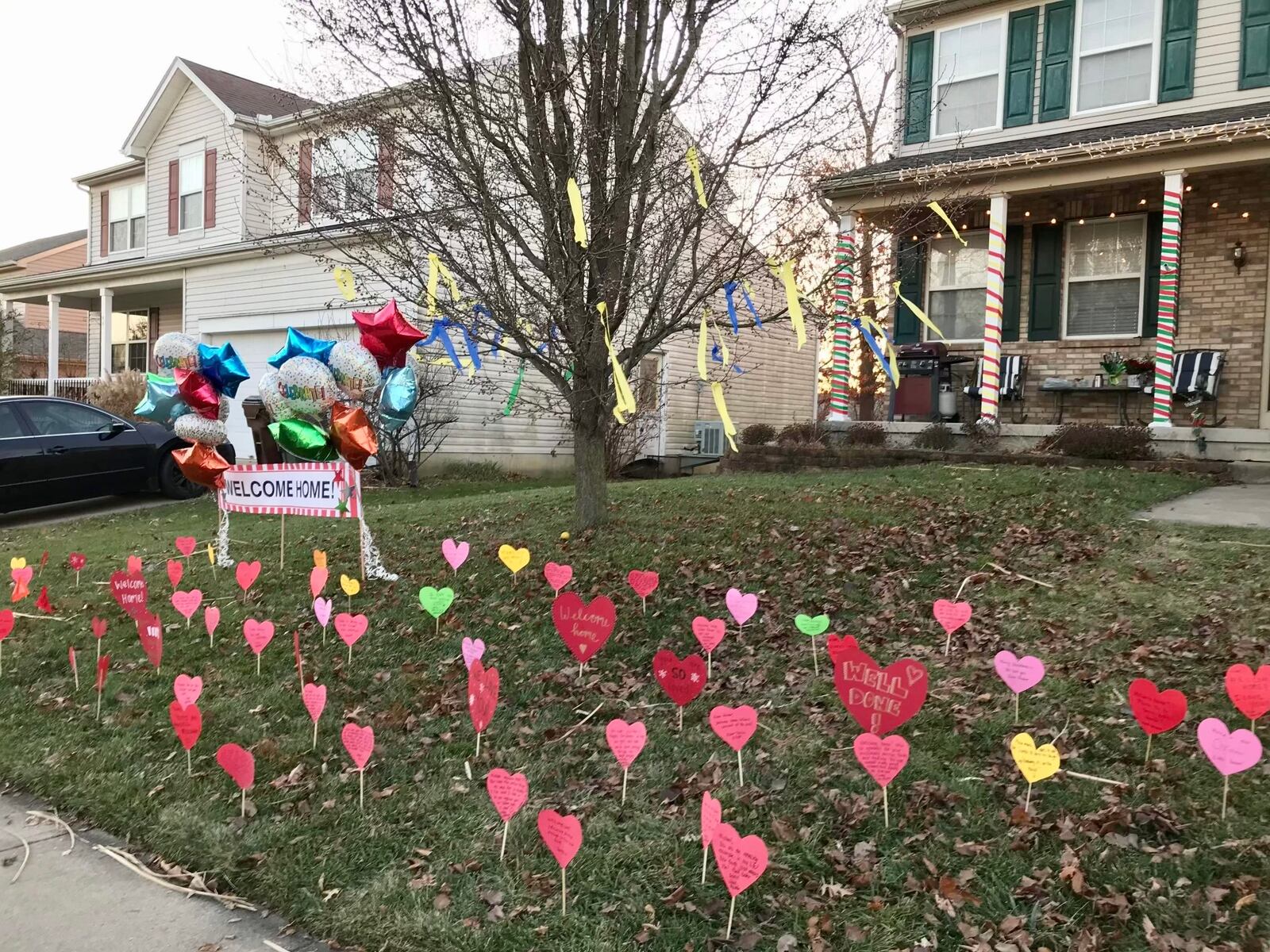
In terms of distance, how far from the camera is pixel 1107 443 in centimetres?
975

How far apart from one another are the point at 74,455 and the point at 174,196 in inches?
439

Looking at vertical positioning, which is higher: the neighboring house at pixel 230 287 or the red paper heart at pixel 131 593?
the neighboring house at pixel 230 287

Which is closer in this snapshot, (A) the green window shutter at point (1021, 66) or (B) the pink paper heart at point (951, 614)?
(B) the pink paper heart at point (951, 614)

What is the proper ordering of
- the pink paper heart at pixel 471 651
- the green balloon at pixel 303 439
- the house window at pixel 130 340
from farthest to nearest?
the house window at pixel 130 340 < the green balloon at pixel 303 439 < the pink paper heart at pixel 471 651

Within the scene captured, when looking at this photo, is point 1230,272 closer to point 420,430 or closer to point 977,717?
point 977,717

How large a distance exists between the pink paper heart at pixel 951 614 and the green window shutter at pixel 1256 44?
10.7 meters

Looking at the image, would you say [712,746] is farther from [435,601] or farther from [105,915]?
[105,915]

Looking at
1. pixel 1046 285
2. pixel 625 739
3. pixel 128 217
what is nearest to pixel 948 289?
pixel 1046 285

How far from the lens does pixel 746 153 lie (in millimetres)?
5297

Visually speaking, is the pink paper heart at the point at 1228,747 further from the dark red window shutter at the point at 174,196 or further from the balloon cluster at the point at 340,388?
the dark red window shutter at the point at 174,196

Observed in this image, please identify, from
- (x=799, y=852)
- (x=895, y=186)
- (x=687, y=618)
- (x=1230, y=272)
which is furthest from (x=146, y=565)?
(x=1230, y=272)

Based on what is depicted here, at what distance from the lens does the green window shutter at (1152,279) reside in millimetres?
11430

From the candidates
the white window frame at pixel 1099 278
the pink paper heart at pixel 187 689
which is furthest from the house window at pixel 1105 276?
the pink paper heart at pixel 187 689

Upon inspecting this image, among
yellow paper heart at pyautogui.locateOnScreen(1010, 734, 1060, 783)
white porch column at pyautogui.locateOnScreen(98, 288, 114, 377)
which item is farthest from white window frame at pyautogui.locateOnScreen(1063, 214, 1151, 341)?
white porch column at pyautogui.locateOnScreen(98, 288, 114, 377)
